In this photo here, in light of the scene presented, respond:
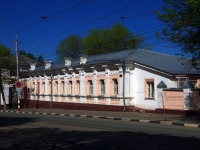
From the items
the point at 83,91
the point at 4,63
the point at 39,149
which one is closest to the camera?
the point at 39,149

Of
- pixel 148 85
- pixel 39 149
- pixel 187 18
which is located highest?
pixel 187 18

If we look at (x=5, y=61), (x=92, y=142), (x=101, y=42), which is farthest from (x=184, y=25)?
(x=101, y=42)

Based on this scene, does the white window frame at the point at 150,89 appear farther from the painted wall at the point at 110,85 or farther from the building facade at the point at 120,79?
the painted wall at the point at 110,85

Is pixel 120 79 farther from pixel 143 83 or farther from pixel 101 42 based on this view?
pixel 101 42

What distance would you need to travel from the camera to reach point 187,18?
17.1 metres

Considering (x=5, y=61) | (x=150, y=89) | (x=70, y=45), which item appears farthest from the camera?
(x=70, y=45)

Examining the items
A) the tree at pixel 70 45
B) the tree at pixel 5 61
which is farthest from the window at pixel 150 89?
the tree at pixel 70 45

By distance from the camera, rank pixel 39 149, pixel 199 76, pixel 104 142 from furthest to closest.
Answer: pixel 199 76 < pixel 104 142 < pixel 39 149

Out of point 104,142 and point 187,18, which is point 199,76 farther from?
point 104,142

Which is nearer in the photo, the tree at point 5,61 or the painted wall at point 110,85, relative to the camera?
the painted wall at point 110,85

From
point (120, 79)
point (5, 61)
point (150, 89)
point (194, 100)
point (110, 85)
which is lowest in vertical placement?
point (194, 100)

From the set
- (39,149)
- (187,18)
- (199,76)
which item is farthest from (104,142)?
(199,76)

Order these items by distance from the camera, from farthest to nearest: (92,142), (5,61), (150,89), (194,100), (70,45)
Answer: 1. (70,45)
2. (5,61)
3. (150,89)
4. (194,100)
5. (92,142)

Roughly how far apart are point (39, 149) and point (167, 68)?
20.4 meters
